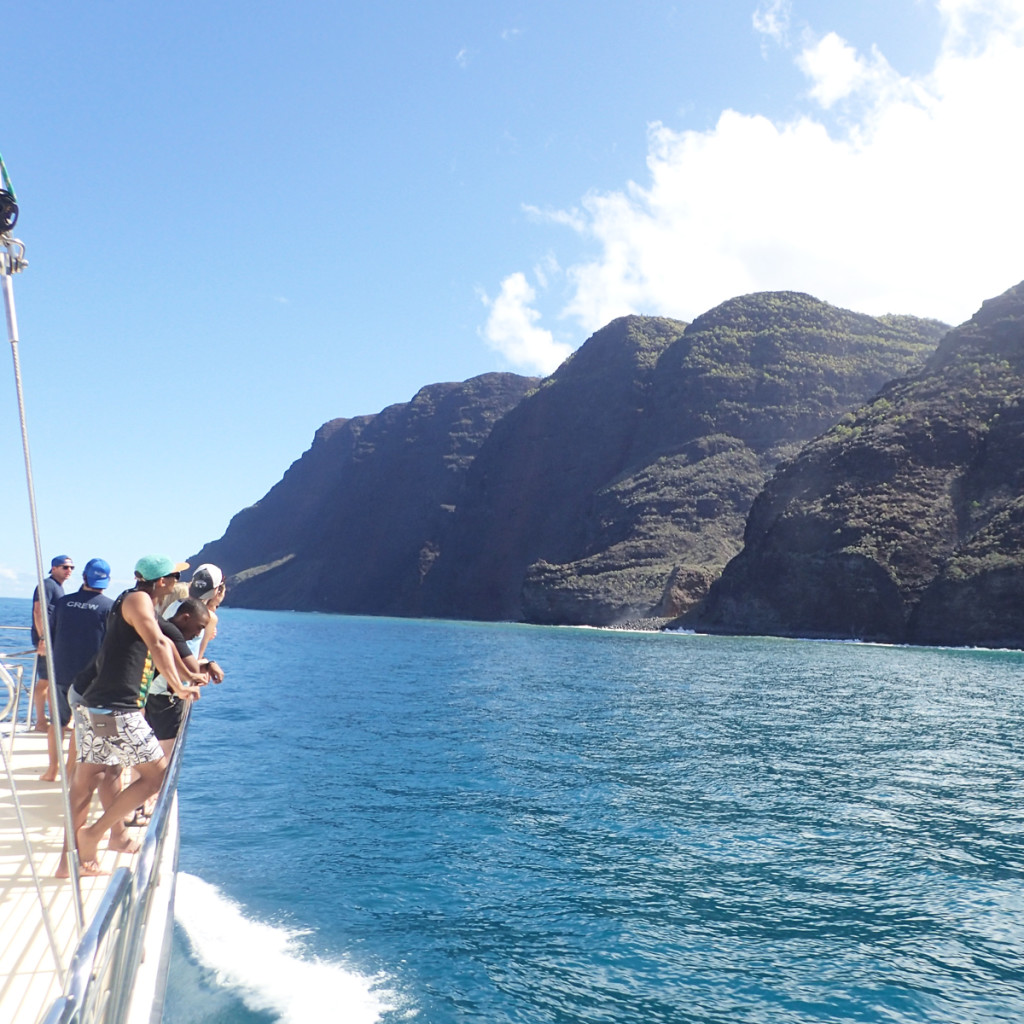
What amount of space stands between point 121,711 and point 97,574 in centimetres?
152

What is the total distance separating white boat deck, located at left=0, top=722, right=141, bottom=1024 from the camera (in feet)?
14.0

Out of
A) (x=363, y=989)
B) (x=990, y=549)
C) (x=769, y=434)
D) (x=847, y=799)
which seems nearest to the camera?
(x=363, y=989)

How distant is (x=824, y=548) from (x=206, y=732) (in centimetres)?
7323

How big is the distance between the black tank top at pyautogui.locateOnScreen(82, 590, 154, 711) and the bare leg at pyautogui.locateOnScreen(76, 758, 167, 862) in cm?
50

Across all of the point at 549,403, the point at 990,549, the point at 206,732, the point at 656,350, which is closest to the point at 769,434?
the point at 656,350

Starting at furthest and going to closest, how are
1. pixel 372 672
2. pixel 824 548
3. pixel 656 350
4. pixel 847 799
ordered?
pixel 656 350, pixel 824 548, pixel 372 672, pixel 847 799

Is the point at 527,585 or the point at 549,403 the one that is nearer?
the point at 527,585

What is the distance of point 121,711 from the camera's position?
5.56 meters

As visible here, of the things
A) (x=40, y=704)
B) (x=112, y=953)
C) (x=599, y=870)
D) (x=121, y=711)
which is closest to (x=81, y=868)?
(x=121, y=711)

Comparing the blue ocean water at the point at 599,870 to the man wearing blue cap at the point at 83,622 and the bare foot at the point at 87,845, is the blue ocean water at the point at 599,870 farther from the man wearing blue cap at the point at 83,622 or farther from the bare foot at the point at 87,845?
the man wearing blue cap at the point at 83,622

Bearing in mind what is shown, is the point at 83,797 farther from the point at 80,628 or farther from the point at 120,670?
the point at 80,628

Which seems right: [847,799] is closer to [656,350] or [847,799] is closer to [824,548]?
[824,548]

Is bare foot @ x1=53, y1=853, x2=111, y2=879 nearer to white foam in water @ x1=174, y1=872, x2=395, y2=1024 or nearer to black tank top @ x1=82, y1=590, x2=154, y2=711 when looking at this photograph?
black tank top @ x1=82, y1=590, x2=154, y2=711

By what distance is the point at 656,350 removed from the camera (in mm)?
154250
